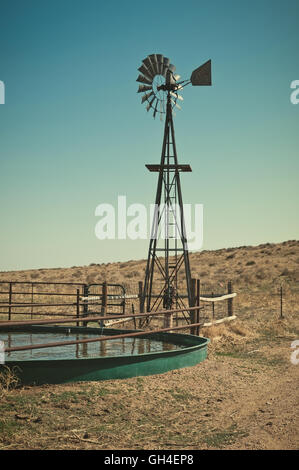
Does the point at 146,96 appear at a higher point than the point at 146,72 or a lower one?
lower

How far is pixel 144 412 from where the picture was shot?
7.52 meters

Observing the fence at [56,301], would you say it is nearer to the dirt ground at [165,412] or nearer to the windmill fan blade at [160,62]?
the dirt ground at [165,412]

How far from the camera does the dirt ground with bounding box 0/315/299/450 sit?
6.26m

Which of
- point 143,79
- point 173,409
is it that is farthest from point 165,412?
point 143,79

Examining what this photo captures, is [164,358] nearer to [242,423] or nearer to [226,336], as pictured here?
[242,423]

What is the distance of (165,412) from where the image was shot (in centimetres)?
762

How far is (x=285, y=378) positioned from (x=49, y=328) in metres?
7.19

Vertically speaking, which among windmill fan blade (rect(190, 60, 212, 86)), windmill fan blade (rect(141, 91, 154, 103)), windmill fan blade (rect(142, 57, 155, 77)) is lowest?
windmill fan blade (rect(141, 91, 154, 103))

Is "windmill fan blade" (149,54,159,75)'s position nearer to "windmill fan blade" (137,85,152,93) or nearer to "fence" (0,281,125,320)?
"windmill fan blade" (137,85,152,93)

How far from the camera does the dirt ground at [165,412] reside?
6.26 meters

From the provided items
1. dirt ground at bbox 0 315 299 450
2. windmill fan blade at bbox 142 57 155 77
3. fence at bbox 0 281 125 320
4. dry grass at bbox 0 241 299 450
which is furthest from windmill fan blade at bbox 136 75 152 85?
dirt ground at bbox 0 315 299 450

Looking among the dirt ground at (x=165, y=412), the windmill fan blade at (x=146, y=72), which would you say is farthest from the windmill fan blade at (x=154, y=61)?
the dirt ground at (x=165, y=412)

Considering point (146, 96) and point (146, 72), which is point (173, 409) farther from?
point (146, 72)

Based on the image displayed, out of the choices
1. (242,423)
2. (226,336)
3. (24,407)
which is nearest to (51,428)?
(24,407)
